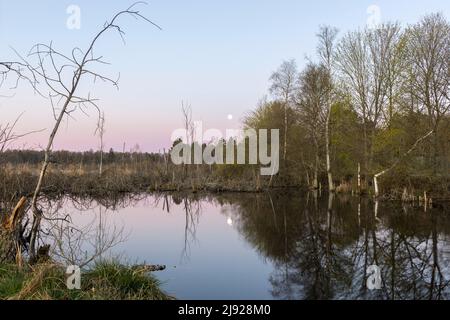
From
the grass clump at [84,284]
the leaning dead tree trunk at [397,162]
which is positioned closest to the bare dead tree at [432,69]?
the leaning dead tree trunk at [397,162]

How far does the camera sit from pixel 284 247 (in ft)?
33.9

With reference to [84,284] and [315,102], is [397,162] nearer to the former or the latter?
[315,102]

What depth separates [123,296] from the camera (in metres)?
5.12

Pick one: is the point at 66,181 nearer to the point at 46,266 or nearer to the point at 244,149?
the point at 244,149

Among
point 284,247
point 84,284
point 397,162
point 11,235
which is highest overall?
point 397,162

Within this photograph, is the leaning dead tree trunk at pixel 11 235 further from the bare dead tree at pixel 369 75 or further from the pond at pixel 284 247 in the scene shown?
the bare dead tree at pixel 369 75

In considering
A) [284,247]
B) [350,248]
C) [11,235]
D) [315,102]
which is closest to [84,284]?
[11,235]

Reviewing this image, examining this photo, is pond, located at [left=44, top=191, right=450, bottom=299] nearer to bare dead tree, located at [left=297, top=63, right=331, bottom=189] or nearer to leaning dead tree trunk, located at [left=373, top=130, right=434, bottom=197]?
leaning dead tree trunk, located at [left=373, top=130, right=434, bottom=197]

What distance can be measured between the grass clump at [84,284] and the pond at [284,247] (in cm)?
61

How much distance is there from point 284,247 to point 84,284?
6.11 meters

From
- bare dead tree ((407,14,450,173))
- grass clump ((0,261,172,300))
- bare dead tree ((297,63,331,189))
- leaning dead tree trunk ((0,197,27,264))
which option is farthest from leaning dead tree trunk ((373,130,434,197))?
leaning dead tree trunk ((0,197,27,264))

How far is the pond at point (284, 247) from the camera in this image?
7066mm

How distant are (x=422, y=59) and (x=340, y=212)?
35.6 feet

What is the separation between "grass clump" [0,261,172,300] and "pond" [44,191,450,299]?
605 millimetres
